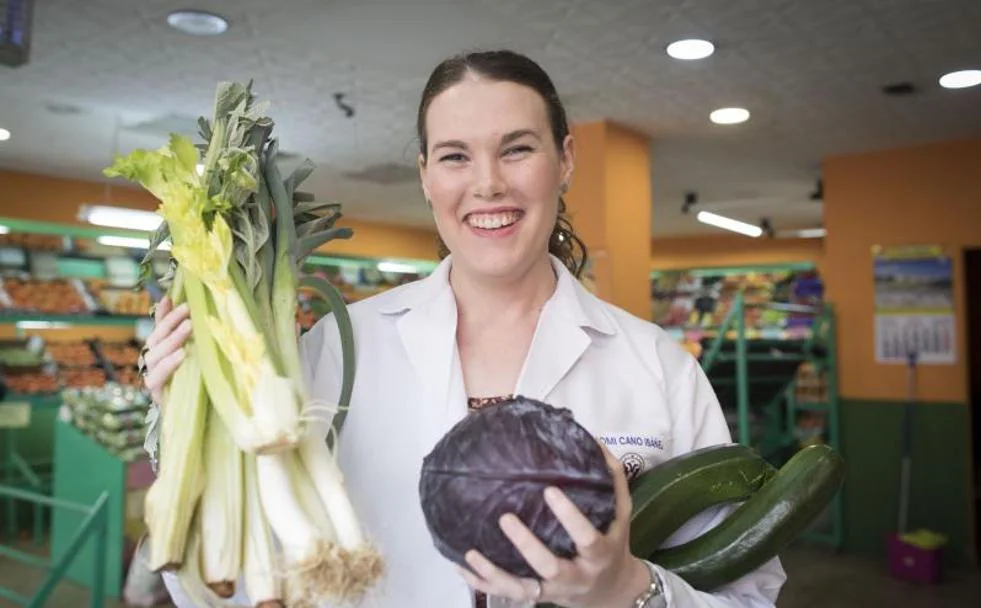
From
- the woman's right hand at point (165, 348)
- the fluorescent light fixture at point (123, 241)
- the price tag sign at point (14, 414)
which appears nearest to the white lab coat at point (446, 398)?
the woman's right hand at point (165, 348)

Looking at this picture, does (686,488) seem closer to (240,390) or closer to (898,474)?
(240,390)

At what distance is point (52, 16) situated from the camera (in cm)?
368

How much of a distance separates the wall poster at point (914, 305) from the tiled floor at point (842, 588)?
1606 mm

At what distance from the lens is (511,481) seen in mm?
825

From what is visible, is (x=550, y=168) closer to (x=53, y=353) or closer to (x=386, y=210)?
(x=53, y=353)

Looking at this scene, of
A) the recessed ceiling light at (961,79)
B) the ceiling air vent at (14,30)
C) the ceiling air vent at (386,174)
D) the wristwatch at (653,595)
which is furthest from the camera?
the ceiling air vent at (386,174)

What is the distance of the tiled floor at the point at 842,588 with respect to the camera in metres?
5.08

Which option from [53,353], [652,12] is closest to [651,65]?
[652,12]

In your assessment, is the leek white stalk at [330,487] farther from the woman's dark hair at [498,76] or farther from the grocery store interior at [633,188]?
the grocery store interior at [633,188]

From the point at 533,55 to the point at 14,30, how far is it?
2.48 m

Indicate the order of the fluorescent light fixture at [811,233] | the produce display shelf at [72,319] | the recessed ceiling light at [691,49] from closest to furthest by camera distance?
the recessed ceiling light at [691,49] < the produce display shelf at [72,319] < the fluorescent light fixture at [811,233]

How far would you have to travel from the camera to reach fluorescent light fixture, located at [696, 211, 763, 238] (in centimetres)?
968

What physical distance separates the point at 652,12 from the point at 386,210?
6.66 meters

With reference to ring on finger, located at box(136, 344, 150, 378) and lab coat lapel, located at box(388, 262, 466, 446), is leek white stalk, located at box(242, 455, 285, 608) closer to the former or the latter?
ring on finger, located at box(136, 344, 150, 378)
